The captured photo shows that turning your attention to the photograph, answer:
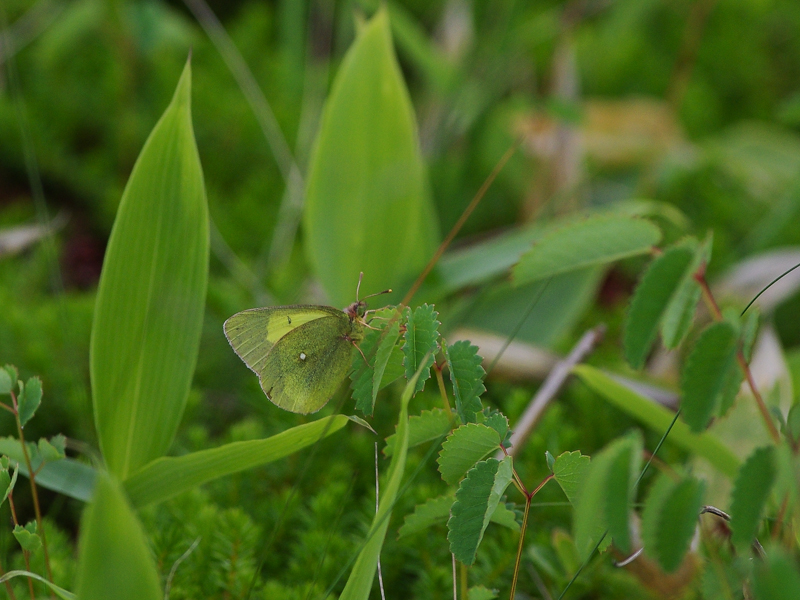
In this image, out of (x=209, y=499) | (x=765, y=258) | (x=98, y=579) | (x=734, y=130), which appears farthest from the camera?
(x=734, y=130)

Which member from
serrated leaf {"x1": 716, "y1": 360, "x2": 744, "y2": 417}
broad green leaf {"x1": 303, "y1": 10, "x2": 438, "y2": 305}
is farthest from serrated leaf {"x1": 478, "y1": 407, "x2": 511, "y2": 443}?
broad green leaf {"x1": 303, "y1": 10, "x2": 438, "y2": 305}

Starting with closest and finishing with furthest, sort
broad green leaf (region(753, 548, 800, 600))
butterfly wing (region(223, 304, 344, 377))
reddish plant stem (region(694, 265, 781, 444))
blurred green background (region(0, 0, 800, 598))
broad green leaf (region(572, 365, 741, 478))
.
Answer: broad green leaf (region(753, 548, 800, 600)) < reddish plant stem (region(694, 265, 781, 444)) < butterfly wing (region(223, 304, 344, 377)) < broad green leaf (region(572, 365, 741, 478)) < blurred green background (region(0, 0, 800, 598))

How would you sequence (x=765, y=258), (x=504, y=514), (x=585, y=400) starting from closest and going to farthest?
(x=504, y=514)
(x=585, y=400)
(x=765, y=258)

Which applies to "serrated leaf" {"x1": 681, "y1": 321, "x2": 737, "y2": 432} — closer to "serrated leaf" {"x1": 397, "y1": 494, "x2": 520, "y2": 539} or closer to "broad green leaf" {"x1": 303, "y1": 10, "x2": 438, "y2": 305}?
"serrated leaf" {"x1": 397, "y1": 494, "x2": 520, "y2": 539}

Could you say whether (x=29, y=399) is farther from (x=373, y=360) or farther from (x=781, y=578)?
(x=781, y=578)

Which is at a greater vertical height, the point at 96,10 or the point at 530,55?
the point at 96,10

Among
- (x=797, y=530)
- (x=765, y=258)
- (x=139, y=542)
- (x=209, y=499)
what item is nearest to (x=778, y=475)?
(x=797, y=530)

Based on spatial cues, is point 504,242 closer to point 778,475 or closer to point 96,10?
point 778,475
